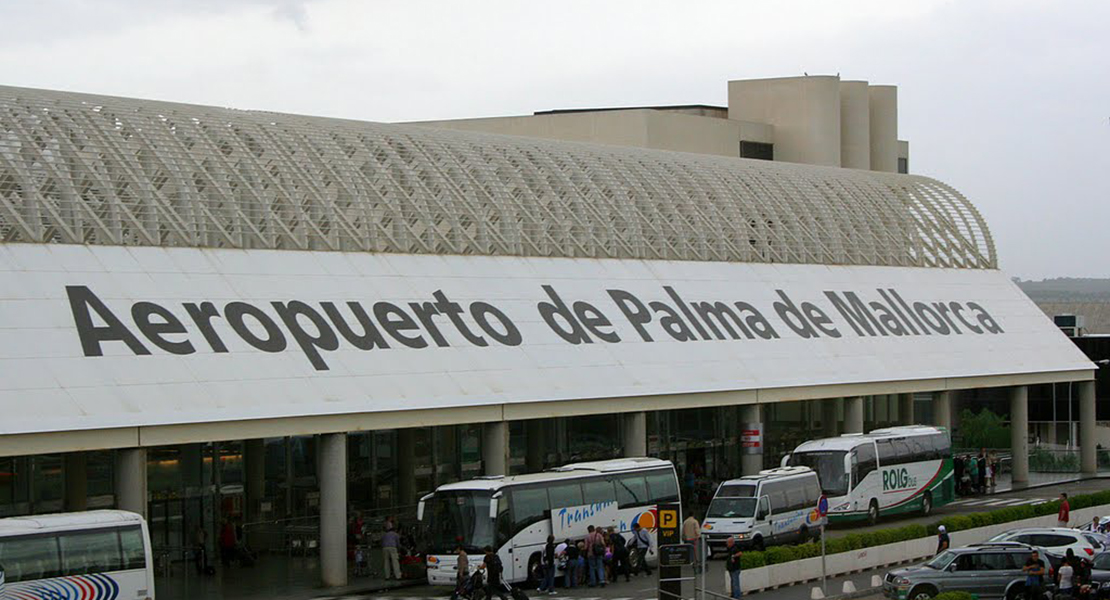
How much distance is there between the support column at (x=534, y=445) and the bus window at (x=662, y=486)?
877 cm

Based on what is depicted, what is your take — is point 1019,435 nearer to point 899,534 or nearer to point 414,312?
point 899,534

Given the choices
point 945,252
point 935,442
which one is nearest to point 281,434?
point 935,442

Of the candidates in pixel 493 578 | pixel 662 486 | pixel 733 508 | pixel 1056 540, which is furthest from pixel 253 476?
pixel 1056 540

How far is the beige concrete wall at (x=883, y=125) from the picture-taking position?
306 feet

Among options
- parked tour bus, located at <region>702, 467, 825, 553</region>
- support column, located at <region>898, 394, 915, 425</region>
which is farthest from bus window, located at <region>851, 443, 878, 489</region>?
support column, located at <region>898, 394, 915, 425</region>

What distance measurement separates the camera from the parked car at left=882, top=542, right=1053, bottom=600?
33.9 meters

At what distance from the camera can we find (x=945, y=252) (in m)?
65.4

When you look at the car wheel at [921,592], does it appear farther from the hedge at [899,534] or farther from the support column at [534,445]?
the support column at [534,445]

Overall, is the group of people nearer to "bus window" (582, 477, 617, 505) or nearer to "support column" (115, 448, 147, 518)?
"bus window" (582, 477, 617, 505)

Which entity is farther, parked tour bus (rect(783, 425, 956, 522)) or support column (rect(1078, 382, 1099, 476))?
support column (rect(1078, 382, 1099, 476))

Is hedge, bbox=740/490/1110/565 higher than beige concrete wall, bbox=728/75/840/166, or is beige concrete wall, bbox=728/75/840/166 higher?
beige concrete wall, bbox=728/75/840/166

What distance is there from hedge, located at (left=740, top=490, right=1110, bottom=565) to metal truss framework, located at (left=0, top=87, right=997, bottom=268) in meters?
13.3

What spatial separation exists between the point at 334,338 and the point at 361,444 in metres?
7.91

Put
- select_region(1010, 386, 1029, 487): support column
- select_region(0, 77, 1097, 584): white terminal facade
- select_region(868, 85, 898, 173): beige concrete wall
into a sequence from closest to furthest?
1. select_region(0, 77, 1097, 584): white terminal facade
2. select_region(1010, 386, 1029, 487): support column
3. select_region(868, 85, 898, 173): beige concrete wall
